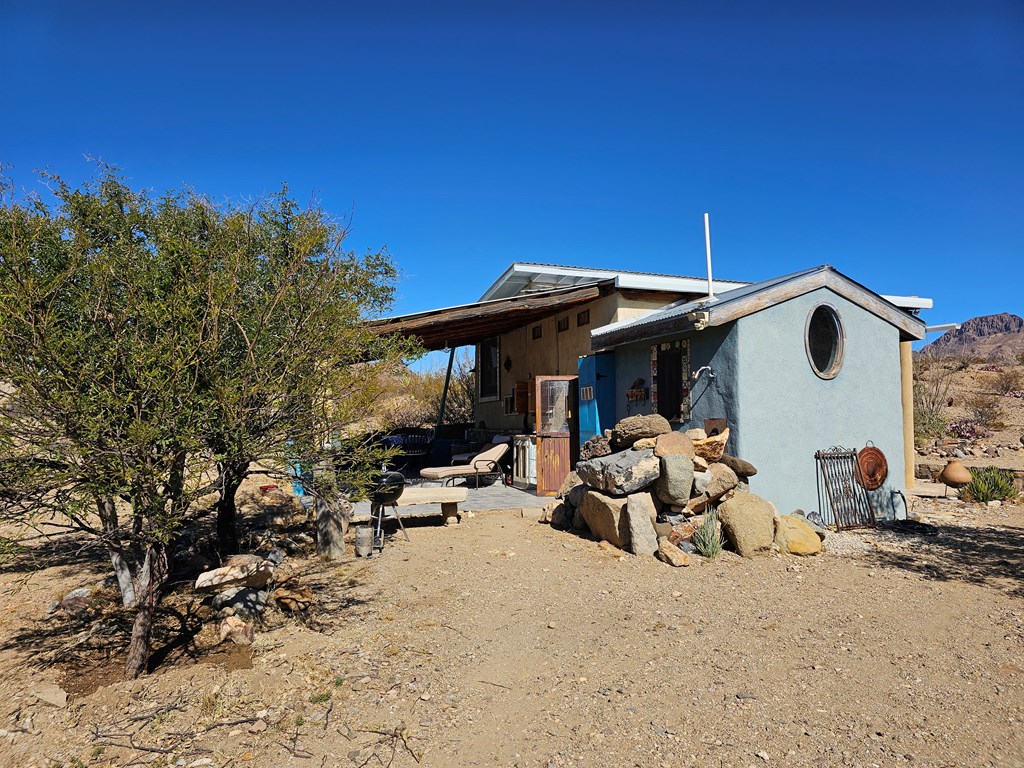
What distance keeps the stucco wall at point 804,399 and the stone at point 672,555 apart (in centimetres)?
176

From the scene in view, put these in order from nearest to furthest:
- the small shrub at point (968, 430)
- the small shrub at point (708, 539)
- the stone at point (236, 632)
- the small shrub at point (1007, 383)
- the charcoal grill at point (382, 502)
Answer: the stone at point (236, 632)
the small shrub at point (708, 539)
the charcoal grill at point (382, 502)
the small shrub at point (968, 430)
the small shrub at point (1007, 383)

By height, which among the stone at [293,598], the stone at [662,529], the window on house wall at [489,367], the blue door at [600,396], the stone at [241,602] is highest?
the window on house wall at [489,367]

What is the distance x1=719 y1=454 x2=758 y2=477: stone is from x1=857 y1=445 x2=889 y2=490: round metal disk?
6.60 ft

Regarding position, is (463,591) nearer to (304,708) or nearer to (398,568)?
(398,568)

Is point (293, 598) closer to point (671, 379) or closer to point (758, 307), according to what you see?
point (671, 379)

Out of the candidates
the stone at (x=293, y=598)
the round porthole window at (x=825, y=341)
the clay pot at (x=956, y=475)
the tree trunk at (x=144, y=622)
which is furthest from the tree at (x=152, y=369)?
the clay pot at (x=956, y=475)

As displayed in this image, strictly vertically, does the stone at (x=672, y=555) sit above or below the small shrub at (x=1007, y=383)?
below

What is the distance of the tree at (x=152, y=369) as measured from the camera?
3133mm

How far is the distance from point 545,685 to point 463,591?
1918 millimetres

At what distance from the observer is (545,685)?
3598 mm

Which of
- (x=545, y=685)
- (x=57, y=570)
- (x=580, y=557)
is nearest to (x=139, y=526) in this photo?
(x=545, y=685)

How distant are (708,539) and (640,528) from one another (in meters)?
0.71

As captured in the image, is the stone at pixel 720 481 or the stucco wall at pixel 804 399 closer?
the stone at pixel 720 481

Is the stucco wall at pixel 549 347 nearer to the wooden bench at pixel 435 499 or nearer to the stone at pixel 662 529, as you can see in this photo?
the wooden bench at pixel 435 499
